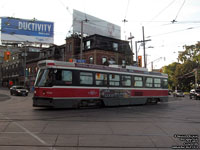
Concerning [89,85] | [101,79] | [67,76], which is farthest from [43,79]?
[101,79]

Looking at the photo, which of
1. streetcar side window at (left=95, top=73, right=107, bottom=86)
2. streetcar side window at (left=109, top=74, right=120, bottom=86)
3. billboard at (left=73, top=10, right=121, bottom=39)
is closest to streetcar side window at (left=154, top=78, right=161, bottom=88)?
streetcar side window at (left=109, top=74, right=120, bottom=86)

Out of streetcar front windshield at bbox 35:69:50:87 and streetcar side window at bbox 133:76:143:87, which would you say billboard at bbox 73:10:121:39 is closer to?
streetcar side window at bbox 133:76:143:87

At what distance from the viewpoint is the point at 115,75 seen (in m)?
16.4

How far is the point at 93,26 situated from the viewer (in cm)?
4747

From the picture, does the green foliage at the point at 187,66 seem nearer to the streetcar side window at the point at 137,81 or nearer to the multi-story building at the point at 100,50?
the multi-story building at the point at 100,50

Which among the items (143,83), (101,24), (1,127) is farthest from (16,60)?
(1,127)

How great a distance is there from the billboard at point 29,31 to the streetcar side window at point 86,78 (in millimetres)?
32743

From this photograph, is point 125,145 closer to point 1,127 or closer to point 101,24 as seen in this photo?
point 1,127

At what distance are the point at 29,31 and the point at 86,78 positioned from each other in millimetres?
34413

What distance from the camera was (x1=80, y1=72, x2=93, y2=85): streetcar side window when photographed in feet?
46.4

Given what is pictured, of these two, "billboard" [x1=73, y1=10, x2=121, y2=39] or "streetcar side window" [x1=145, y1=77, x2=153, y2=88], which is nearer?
"streetcar side window" [x1=145, y1=77, x2=153, y2=88]

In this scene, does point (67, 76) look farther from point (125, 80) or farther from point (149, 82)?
point (149, 82)

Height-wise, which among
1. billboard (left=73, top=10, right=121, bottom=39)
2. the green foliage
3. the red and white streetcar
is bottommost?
the red and white streetcar

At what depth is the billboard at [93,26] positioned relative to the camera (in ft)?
142
